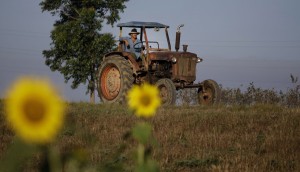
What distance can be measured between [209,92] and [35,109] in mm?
14433

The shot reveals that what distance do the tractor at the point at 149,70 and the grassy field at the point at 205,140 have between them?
4.23 meters

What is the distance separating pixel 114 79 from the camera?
15.2 metres

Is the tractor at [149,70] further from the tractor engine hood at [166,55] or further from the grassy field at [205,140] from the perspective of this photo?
the grassy field at [205,140]

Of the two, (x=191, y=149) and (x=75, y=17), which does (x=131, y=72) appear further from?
(x=75, y=17)

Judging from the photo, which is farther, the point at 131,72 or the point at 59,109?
the point at 131,72

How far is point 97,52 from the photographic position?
26391 millimetres

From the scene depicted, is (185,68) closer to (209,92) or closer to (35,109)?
(209,92)

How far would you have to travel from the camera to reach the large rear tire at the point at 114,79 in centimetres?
1407

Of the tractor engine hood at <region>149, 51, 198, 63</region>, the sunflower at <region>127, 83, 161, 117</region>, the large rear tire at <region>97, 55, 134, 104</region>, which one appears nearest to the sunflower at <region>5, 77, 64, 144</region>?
the sunflower at <region>127, 83, 161, 117</region>

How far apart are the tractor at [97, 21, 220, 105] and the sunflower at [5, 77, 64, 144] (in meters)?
12.8

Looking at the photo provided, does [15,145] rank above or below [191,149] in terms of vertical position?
above

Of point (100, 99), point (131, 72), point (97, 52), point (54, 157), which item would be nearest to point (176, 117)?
point (131, 72)

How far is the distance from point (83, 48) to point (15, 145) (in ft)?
85.6

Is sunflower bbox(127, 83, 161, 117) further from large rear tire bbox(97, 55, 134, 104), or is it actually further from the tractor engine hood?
the tractor engine hood
